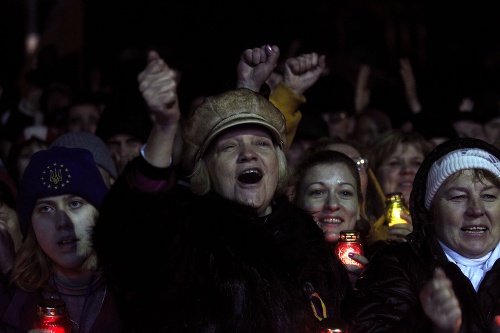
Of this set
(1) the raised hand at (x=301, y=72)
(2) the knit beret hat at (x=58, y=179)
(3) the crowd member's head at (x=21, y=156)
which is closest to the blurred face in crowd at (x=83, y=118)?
(3) the crowd member's head at (x=21, y=156)

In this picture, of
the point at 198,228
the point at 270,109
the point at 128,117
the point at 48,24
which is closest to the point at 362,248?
the point at 270,109

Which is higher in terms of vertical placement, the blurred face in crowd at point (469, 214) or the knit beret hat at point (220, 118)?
the knit beret hat at point (220, 118)

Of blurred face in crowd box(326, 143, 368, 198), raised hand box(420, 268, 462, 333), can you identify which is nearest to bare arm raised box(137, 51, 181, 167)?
raised hand box(420, 268, 462, 333)

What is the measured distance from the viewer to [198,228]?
3654 millimetres

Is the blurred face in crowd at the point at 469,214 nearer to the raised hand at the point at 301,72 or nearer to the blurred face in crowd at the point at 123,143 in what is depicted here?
the raised hand at the point at 301,72

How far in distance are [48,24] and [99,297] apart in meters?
6.71

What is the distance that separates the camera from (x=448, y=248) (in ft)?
→ 14.0

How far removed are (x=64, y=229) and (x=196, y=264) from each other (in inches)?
39.9

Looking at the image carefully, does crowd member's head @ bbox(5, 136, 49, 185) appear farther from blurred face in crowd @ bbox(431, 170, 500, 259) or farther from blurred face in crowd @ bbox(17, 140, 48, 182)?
blurred face in crowd @ bbox(431, 170, 500, 259)

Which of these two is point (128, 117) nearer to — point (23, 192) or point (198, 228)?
point (23, 192)

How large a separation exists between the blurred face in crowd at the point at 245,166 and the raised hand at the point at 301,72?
125 centimetres

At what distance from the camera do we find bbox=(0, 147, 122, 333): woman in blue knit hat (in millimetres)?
4242

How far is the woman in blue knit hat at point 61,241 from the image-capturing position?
4242 mm

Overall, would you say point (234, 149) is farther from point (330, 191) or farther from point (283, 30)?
point (283, 30)
